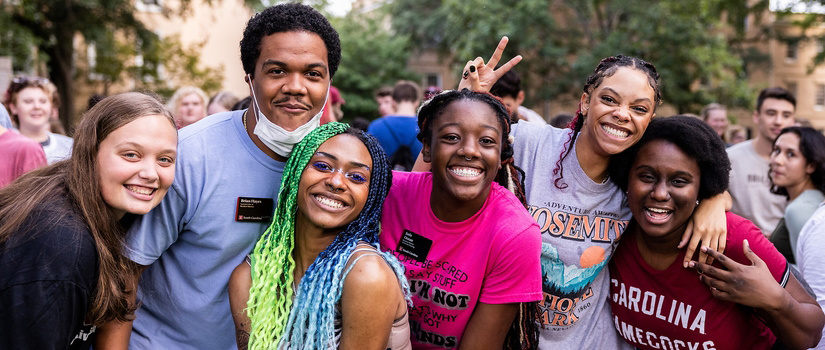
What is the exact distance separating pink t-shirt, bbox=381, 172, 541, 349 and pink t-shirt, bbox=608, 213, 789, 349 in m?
0.75

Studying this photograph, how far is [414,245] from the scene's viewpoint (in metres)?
2.65

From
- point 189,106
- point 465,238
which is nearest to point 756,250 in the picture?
point 465,238

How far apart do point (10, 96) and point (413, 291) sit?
191 inches

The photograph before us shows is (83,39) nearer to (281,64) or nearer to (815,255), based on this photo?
(281,64)

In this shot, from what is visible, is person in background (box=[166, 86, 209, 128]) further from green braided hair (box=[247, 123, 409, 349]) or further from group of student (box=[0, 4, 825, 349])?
green braided hair (box=[247, 123, 409, 349])

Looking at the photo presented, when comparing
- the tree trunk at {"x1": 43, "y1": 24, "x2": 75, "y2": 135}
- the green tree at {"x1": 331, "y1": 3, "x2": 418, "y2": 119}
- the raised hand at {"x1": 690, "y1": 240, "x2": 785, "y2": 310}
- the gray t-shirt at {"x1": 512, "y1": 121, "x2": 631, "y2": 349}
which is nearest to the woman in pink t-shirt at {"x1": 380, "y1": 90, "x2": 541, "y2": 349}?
the gray t-shirt at {"x1": 512, "y1": 121, "x2": 631, "y2": 349}

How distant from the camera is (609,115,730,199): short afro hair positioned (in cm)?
280

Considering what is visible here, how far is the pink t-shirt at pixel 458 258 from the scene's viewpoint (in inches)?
97.2

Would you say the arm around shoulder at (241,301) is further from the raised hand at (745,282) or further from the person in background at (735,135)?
the person in background at (735,135)

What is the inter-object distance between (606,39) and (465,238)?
62.9ft

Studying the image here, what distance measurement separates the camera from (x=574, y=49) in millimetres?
21781

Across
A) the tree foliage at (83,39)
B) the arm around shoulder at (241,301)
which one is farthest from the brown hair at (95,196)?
the tree foliage at (83,39)

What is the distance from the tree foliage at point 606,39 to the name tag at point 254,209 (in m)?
17.4

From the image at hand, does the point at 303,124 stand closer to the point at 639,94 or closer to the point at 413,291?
the point at 413,291
